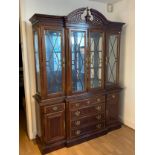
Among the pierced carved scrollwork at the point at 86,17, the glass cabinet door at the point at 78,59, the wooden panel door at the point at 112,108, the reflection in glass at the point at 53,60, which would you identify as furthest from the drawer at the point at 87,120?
the pierced carved scrollwork at the point at 86,17

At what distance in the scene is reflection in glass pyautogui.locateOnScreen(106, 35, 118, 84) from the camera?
3003 mm

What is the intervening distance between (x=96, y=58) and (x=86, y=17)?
2.31 feet

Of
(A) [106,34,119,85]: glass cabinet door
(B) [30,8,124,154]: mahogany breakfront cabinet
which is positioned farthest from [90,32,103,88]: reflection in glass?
(A) [106,34,119,85]: glass cabinet door

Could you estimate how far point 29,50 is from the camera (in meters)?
2.69

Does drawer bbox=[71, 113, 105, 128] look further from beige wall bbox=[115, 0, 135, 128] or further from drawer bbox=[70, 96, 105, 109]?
beige wall bbox=[115, 0, 135, 128]

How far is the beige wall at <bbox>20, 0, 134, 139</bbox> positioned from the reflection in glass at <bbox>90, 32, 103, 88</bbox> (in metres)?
0.64

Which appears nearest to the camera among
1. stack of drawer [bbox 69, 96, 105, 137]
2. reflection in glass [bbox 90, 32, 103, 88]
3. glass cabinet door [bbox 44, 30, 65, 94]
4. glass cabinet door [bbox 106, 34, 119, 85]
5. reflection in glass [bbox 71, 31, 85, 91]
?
glass cabinet door [bbox 44, 30, 65, 94]

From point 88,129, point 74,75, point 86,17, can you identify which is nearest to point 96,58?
point 74,75

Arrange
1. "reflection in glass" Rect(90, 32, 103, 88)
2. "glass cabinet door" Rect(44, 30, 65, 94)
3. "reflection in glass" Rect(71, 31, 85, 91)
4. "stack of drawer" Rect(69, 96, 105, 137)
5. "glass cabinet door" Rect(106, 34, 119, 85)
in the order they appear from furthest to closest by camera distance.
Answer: "glass cabinet door" Rect(106, 34, 119, 85), "reflection in glass" Rect(90, 32, 103, 88), "stack of drawer" Rect(69, 96, 105, 137), "reflection in glass" Rect(71, 31, 85, 91), "glass cabinet door" Rect(44, 30, 65, 94)

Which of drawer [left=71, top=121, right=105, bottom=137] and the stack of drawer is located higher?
the stack of drawer

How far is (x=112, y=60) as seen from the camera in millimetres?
3084

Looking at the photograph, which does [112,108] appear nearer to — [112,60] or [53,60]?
[112,60]

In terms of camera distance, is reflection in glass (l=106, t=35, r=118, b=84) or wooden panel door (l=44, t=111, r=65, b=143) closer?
wooden panel door (l=44, t=111, r=65, b=143)
